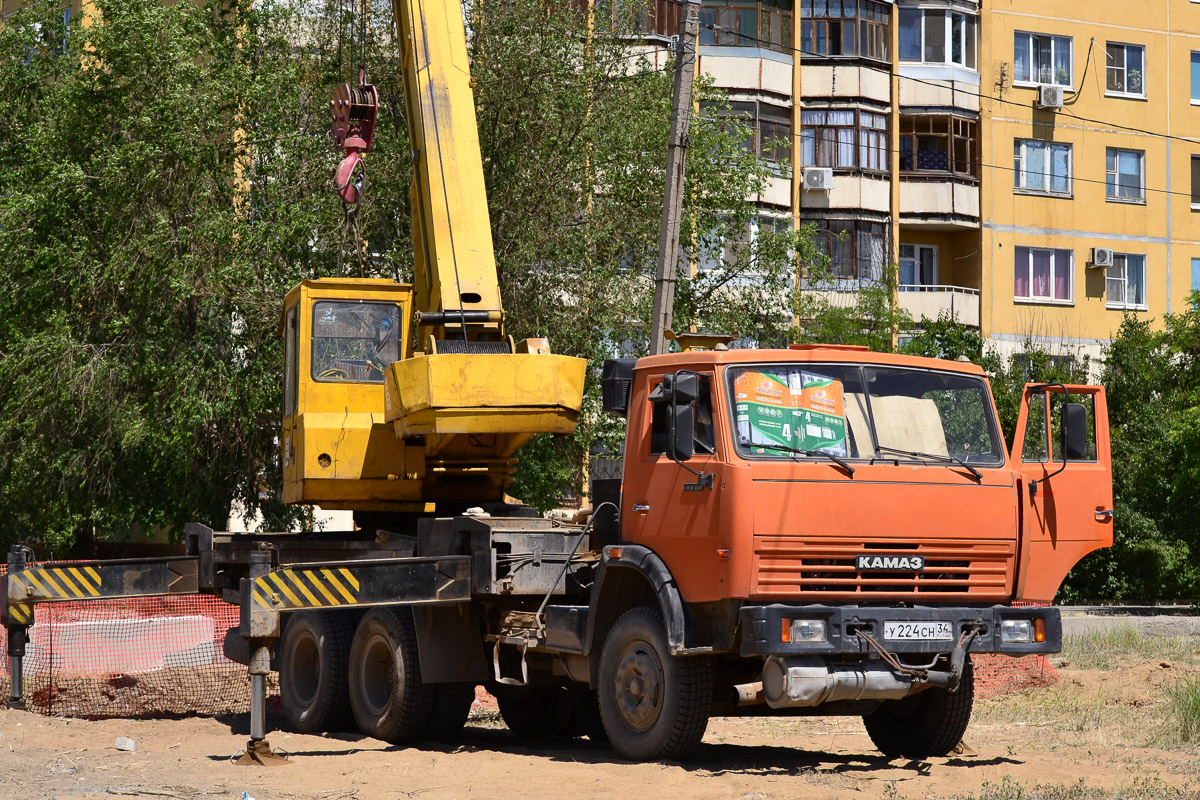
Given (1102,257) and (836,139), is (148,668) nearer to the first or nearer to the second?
(836,139)

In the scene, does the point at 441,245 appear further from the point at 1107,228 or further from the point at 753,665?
the point at 1107,228

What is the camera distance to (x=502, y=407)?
12.0m

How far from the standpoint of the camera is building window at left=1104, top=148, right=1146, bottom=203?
44531 millimetres

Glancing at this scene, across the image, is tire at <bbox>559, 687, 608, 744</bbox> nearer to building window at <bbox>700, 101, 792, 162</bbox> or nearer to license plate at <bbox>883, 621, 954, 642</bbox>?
license plate at <bbox>883, 621, 954, 642</bbox>

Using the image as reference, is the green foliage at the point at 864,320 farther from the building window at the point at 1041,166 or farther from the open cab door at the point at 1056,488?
the open cab door at the point at 1056,488

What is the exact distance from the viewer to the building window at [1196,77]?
4566cm

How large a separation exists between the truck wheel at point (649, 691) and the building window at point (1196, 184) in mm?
39585

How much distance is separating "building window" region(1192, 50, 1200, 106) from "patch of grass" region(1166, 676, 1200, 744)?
119 feet

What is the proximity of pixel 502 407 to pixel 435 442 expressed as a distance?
0.90 m

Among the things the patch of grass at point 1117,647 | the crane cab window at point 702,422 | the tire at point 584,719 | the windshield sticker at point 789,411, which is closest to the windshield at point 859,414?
the windshield sticker at point 789,411

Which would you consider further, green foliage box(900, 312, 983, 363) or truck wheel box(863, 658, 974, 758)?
green foliage box(900, 312, 983, 363)

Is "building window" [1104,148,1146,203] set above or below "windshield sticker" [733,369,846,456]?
above

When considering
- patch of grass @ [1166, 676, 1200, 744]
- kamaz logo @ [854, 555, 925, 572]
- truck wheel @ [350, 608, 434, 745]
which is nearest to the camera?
kamaz logo @ [854, 555, 925, 572]

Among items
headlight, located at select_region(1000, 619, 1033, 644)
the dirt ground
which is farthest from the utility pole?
headlight, located at select_region(1000, 619, 1033, 644)
